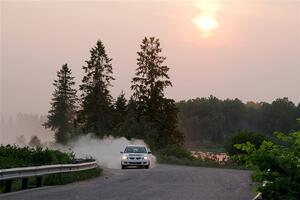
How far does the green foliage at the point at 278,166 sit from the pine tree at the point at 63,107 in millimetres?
95895

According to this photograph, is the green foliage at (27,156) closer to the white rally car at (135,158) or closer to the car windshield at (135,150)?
the white rally car at (135,158)

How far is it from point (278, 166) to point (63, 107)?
97675mm

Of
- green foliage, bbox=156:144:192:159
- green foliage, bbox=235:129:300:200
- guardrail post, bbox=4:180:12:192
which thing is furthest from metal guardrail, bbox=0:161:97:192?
green foliage, bbox=156:144:192:159

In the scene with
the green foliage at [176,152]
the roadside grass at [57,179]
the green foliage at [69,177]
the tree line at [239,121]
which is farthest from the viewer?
the tree line at [239,121]

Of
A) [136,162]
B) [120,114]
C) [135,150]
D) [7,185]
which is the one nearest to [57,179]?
[7,185]

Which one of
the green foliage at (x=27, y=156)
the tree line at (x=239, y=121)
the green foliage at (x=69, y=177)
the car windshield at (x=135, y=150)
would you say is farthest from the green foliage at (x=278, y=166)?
the tree line at (x=239, y=121)

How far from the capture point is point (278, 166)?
37.9ft

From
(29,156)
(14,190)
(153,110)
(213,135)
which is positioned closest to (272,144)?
(14,190)

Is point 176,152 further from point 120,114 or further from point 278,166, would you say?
point 278,166

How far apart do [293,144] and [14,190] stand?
11.5 m

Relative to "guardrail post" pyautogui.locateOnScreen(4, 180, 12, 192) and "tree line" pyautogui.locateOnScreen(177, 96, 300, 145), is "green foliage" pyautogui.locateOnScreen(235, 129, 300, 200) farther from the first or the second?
"tree line" pyautogui.locateOnScreen(177, 96, 300, 145)

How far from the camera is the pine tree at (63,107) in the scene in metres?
107

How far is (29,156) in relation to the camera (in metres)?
27.1

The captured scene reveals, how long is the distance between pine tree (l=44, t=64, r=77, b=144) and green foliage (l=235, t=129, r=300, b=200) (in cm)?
9589
